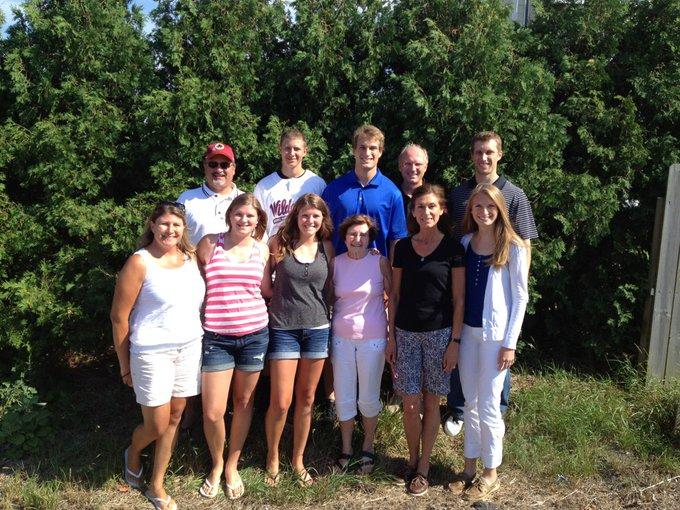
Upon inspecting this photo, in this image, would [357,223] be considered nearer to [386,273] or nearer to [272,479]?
[386,273]

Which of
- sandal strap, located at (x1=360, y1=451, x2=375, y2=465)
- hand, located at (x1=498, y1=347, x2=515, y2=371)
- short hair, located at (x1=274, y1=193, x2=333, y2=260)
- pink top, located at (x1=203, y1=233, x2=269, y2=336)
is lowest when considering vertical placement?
sandal strap, located at (x1=360, y1=451, x2=375, y2=465)

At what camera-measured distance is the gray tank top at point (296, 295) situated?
3570mm

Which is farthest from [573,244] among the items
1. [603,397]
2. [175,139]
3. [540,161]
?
[175,139]

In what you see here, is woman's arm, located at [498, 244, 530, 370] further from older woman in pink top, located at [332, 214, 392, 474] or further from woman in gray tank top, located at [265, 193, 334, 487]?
woman in gray tank top, located at [265, 193, 334, 487]

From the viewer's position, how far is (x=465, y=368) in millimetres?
3576

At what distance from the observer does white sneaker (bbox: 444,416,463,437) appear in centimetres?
425

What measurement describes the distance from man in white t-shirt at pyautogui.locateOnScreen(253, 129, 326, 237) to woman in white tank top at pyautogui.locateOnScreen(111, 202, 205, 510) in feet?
2.38

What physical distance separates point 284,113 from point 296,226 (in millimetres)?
1725

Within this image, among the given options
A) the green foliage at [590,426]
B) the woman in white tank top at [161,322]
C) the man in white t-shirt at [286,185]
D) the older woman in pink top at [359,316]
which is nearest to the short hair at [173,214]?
the woman in white tank top at [161,322]

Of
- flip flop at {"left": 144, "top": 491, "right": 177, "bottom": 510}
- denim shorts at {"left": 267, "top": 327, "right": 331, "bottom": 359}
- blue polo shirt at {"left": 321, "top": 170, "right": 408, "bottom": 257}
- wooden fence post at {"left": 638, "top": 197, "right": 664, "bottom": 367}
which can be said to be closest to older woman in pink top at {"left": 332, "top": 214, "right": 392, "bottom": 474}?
denim shorts at {"left": 267, "top": 327, "right": 331, "bottom": 359}

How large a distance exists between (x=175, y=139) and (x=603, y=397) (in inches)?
155

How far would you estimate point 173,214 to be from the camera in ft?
11.1

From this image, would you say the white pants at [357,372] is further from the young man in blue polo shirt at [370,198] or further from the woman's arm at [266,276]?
the young man in blue polo shirt at [370,198]

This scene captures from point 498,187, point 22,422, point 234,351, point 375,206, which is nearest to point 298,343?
point 234,351
